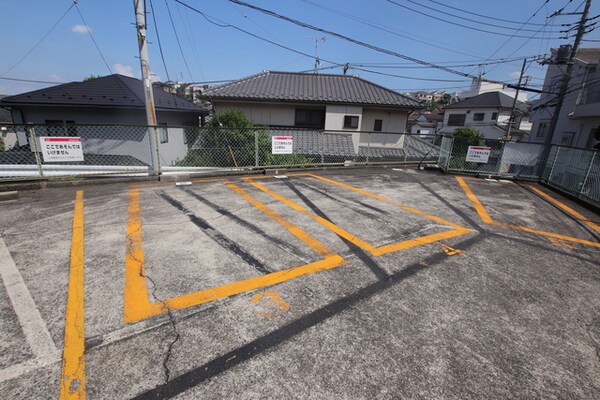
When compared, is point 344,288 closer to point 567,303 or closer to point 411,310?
point 411,310

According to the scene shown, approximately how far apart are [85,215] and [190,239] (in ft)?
7.00

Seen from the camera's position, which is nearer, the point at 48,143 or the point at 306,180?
the point at 48,143

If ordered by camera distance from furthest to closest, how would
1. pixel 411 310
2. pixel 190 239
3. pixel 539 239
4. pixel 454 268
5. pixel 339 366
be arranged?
pixel 539 239, pixel 190 239, pixel 454 268, pixel 411 310, pixel 339 366

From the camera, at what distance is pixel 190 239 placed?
3.68 metres

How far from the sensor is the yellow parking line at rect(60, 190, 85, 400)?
5.53 feet

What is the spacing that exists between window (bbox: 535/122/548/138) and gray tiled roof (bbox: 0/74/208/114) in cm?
2642

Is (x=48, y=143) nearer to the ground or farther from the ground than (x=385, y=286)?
farther from the ground

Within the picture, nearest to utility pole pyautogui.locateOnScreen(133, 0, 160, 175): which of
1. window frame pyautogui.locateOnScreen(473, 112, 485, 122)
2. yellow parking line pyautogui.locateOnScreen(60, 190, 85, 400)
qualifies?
yellow parking line pyautogui.locateOnScreen(60, 190, 85, 400)

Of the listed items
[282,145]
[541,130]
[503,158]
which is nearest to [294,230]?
[282,145]

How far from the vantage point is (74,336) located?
2.06 meters

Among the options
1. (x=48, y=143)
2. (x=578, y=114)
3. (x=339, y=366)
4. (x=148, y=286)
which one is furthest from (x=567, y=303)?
(x=578, y=114)

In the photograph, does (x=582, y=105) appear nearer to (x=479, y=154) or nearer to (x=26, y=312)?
(x=479, y=154)

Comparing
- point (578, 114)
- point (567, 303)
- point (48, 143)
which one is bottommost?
point (567, 303)

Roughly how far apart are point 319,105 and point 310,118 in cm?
90
